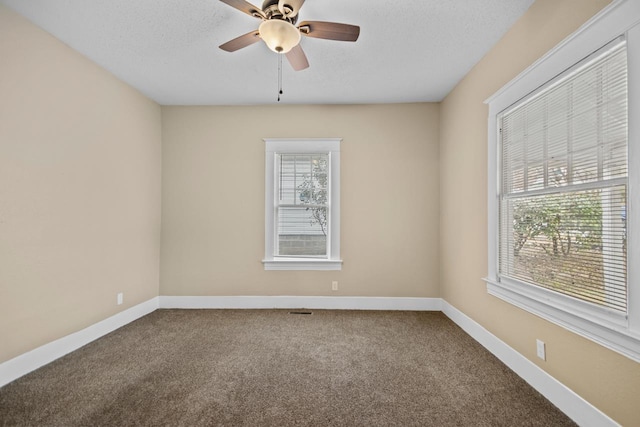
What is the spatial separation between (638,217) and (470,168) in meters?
1.74

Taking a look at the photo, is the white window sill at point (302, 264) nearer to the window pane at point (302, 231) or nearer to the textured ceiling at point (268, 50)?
the window pane at point (302, 231)

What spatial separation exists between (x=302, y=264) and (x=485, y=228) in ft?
7.17

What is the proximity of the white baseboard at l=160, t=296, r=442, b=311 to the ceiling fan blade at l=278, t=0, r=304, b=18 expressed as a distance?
314 centimetres

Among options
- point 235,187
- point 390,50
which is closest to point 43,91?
point 235,187

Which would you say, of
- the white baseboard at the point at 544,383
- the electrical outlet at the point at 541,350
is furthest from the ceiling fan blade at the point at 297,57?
the white baseboard at the point at 544,383

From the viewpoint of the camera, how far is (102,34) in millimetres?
2459

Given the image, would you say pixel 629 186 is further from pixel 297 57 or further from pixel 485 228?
pixel 297 57

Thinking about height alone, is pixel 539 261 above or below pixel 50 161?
below

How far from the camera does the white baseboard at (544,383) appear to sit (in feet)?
5.44

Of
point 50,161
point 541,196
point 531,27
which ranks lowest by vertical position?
point 541,196

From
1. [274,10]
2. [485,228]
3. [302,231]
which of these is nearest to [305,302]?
[302,231]

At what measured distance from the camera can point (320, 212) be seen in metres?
3.98

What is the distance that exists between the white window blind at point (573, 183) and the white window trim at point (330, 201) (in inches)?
77.2

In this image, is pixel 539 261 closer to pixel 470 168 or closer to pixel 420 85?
pixel 470 168
